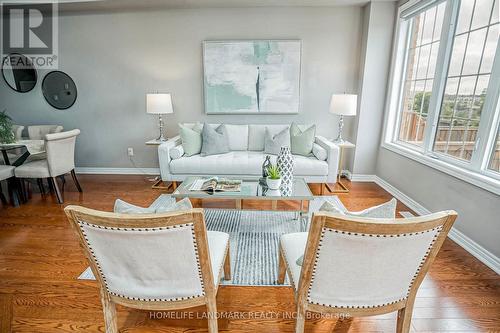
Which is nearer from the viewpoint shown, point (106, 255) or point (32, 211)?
point (106, 255)

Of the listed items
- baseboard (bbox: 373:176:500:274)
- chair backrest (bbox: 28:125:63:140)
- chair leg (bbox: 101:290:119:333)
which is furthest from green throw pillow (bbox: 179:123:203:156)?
baseboard (bbox: 373:176:500:274)

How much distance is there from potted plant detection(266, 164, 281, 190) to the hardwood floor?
832 mm

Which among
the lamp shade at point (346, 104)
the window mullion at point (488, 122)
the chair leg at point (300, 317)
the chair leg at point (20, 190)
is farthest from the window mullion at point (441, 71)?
the chair leg at point (20, 190)

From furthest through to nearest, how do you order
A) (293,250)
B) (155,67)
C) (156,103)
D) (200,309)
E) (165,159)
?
(155,67), (156,103), (165,159), (200,309), (293,250)

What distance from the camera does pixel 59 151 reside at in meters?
2.90

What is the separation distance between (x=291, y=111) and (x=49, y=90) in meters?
3.87

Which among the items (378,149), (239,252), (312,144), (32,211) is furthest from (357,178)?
(32,211)

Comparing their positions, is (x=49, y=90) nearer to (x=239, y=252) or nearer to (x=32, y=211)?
(x=32, y=211)

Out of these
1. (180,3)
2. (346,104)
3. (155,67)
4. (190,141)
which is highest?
(180,3)

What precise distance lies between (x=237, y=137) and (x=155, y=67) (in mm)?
1673

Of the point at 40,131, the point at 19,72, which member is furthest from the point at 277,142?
the point at 19,72

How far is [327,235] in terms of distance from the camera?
2.86ft

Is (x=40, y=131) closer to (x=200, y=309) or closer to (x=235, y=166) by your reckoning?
(x=235, y=166)

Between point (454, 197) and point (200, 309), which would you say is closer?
point (200, 309)
